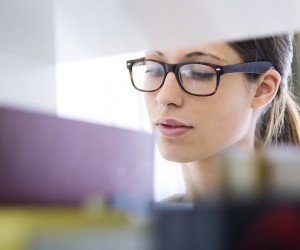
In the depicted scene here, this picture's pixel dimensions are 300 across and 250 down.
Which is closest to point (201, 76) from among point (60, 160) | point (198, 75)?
point (198, 75)

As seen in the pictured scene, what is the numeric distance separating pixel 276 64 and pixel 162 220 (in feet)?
1.66

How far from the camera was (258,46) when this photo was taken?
0.66 meters

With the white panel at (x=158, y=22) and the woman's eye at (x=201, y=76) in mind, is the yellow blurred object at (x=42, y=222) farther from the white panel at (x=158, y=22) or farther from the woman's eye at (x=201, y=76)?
the woman's eye at (x=201, y=76)

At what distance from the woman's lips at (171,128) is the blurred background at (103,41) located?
3 centimetres

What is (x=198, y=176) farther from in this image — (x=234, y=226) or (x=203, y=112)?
(x=234, y=226)

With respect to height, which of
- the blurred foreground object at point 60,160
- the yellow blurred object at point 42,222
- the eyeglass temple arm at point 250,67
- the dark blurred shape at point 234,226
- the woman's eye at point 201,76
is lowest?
the dark blurred shape at point 234,226

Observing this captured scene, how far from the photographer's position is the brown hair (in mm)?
654

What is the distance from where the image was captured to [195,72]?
68 centimetres

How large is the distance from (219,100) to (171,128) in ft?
0.26

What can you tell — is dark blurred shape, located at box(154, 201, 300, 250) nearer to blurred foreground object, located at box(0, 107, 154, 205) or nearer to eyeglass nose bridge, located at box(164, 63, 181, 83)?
blurred foreground object, located at box(0, 107, 154, 205)

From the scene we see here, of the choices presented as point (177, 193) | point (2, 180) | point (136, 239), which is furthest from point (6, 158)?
point (177, 193)

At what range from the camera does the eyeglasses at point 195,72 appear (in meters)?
0.68

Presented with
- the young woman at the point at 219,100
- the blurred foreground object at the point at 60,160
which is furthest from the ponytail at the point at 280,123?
the blurred foreground object at the point at 60,160

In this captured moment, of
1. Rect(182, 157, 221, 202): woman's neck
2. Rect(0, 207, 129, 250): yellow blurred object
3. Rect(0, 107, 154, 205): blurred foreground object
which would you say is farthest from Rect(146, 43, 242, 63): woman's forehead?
Rect(0, 207, 129, 250): yellow blurred object
